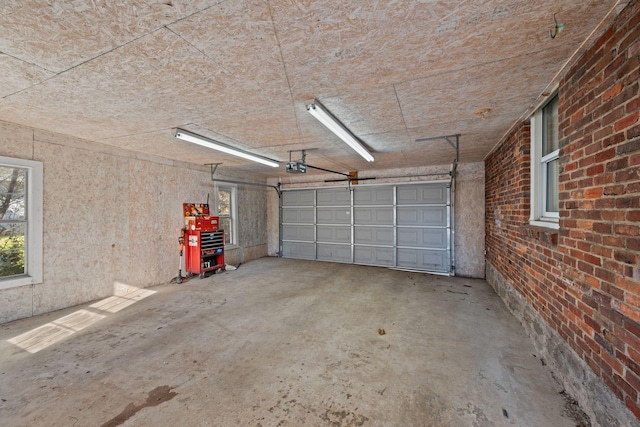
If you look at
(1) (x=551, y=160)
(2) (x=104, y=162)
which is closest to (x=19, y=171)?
(2) (x=104, y=162)

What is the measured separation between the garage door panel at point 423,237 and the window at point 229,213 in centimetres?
465

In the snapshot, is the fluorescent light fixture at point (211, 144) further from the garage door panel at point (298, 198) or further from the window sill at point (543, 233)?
the window sill at point (543, 233)

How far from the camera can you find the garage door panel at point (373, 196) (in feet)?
22.0

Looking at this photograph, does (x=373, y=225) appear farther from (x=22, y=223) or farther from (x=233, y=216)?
(x=22, y=223)

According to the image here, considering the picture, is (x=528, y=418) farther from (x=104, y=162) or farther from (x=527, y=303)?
(x=104, y=162)

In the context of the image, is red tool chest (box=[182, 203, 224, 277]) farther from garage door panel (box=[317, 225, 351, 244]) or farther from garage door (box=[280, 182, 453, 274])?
garage door panel (box=[317, 225, 351, 244])

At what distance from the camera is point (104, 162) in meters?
4.13

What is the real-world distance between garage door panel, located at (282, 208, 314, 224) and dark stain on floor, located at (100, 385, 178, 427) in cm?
597

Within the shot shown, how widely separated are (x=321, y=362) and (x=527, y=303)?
253 cm

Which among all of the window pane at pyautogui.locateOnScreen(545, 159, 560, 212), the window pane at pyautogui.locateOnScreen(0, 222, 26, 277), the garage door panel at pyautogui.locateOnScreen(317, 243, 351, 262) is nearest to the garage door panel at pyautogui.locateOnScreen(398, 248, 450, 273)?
the garage door panel at pyautogui.locateOnScreen(317, 243, 351, 262)

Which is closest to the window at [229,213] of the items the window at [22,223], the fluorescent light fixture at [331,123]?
the window at [22,223]

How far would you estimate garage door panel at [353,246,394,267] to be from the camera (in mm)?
6680

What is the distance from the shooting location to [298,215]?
796cm

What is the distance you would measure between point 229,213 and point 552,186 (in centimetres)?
689
